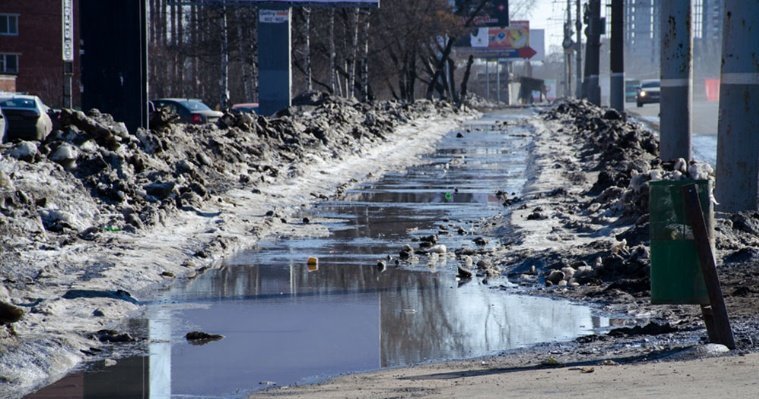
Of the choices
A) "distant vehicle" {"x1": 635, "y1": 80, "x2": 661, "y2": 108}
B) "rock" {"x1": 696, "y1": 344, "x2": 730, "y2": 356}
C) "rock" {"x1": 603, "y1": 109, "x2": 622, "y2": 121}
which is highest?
"distant vehicle" {"x1": 635, "y1": 80, "x2": 661, "y2": 108}

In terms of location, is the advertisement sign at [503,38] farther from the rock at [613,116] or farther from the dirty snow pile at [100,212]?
the dirty snow pile at [100,212]

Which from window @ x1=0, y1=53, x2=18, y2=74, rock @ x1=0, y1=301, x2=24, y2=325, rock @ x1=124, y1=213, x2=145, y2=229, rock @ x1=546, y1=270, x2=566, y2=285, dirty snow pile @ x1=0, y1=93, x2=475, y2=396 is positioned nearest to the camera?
rock @ x1=0, y1=301, x2=24, y2=325

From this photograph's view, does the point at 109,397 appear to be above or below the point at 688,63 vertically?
below

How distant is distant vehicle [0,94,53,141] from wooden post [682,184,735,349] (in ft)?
70.5

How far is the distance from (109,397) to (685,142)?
1423cm

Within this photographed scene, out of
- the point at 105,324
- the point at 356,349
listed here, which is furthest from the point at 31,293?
the point at 356,349

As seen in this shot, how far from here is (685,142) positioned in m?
20.1

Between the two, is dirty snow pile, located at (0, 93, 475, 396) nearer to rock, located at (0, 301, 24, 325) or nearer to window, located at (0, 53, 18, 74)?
rock, located at (0, 301, 24, 325)

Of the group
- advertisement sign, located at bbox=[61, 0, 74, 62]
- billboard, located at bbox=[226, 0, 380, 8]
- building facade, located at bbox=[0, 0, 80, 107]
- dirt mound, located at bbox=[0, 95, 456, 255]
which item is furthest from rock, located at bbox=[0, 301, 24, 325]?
building facade, located at bbox=[0, 0, 80, 107]

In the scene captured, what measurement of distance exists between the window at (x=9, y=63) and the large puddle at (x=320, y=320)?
181 ft

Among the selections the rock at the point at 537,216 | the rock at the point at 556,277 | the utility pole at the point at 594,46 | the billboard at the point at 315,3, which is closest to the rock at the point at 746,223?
the rock at the point at 556,277

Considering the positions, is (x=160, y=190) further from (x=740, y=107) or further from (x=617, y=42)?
(x=617, y=42)

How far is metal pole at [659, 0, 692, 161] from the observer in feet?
63.9

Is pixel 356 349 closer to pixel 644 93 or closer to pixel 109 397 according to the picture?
pixel 109 397
